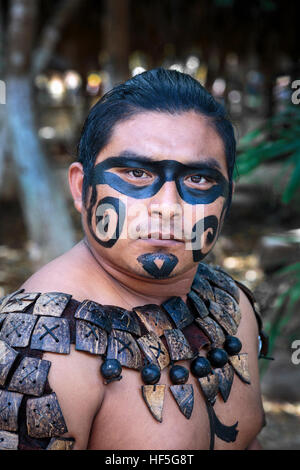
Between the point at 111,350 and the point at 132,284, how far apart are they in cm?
20

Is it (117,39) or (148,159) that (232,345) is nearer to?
(148,159)

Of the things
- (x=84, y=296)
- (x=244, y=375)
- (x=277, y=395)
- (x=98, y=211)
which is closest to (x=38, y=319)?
(x=84, y=296)

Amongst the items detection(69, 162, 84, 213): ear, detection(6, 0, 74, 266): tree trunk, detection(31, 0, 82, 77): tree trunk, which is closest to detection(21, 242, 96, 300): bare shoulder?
detection(69, 162, 84, 213): ear

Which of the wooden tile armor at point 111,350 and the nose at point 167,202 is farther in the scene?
the nose at point 167,202

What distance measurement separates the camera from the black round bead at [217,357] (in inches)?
54.3

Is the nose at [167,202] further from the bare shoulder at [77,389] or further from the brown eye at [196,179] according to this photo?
the bare shoulder at [77,389]

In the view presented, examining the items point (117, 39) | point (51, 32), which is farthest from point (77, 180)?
point (117, 39)

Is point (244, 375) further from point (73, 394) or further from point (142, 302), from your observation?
point (73, 394)

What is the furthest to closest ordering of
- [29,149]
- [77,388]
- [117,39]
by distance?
1. [117,39]
2. [29,149]
3. [77,388]

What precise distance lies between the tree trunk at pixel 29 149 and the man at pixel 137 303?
3.00 metres

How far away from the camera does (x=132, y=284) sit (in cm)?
133

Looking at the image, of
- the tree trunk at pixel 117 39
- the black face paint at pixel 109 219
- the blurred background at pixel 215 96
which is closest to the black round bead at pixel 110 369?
the black face paint at pixel 109 219

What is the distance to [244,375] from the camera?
4.76 ft
